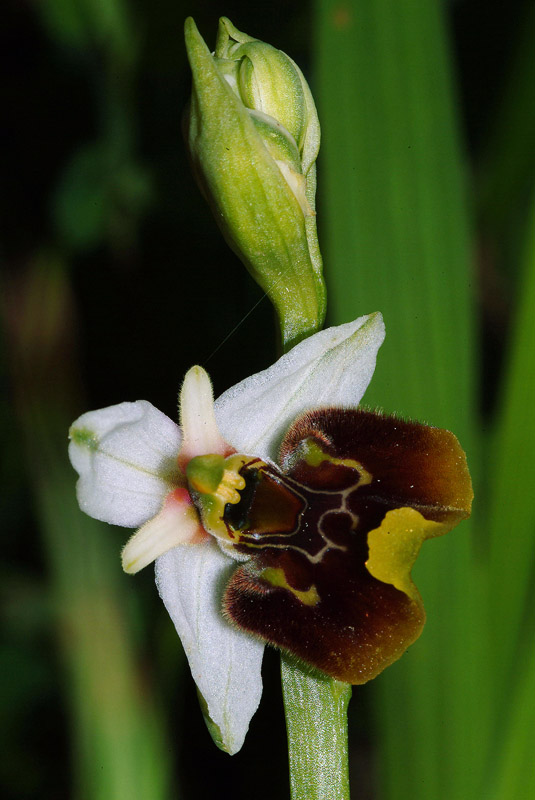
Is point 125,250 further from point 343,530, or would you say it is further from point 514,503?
point 343,530

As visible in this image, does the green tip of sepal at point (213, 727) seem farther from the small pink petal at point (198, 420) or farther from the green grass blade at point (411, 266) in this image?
the green grass blade at point (411, 266)

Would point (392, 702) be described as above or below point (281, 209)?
below

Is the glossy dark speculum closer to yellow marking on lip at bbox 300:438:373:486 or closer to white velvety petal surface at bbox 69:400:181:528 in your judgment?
yellow marking on lip at bbox 300:438:373:486

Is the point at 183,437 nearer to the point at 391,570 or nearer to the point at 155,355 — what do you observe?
the point at 391,570

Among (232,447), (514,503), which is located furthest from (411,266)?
(232,447)

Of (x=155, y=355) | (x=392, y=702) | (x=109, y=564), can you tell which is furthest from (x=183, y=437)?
(x=155, y=355)

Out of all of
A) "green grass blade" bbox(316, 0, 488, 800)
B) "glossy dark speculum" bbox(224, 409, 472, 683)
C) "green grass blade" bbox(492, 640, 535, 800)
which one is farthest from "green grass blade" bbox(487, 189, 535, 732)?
"glossy dark speculum" bbox(224, 409, 472, 683)

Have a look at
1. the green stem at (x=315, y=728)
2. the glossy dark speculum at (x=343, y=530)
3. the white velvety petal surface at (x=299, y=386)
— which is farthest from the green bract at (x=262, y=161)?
the green stem at (x=315, y=728)
